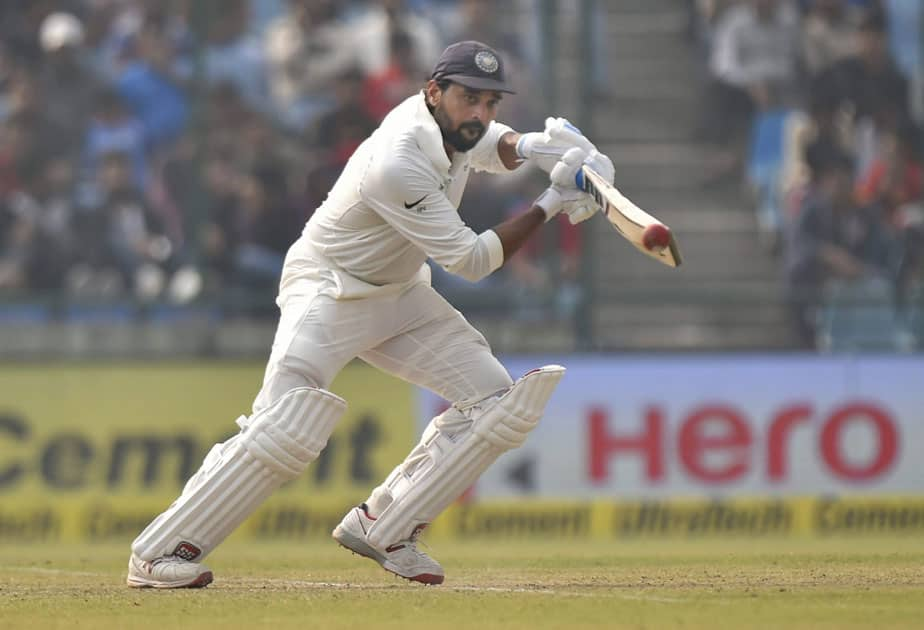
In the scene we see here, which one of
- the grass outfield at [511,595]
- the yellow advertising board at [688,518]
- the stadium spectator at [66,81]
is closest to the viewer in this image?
the grass outfield at [511,595]

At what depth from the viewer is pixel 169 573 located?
684 cm

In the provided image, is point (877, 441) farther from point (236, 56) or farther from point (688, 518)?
point (236, 56)

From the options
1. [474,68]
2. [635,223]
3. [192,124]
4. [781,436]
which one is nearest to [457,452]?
[635,223]

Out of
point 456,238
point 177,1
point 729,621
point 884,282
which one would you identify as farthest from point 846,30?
point 729,621

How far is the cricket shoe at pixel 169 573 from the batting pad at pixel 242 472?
3cm

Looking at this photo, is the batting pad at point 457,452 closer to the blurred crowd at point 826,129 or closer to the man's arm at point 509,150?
the man's arm at point 509,150

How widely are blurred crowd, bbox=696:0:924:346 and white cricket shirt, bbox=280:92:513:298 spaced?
6.65 meters

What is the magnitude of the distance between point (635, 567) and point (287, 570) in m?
1.61

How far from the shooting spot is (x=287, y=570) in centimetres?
826

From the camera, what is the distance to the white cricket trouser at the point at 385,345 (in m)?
6.97

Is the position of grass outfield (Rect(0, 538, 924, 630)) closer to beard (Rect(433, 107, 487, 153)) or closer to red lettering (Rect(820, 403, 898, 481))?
beard (Rect(433, 107, 487, 153))

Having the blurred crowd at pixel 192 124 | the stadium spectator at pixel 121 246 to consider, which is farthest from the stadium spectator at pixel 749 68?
the stadium spectator at pixel 121 246

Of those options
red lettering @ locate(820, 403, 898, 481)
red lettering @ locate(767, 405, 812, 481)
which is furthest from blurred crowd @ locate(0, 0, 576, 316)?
red lettering @ locate(820, 403, 898, 481)

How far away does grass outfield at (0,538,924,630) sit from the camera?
5859mm
